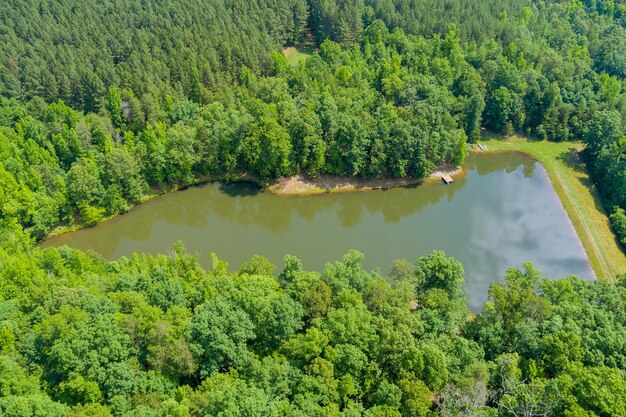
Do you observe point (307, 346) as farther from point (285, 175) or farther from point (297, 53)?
point (297, 53)

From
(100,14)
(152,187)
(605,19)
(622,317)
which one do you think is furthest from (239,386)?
(605,19)

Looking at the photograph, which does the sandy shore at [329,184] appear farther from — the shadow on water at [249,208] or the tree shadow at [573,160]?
the tree shadow at [573,160]

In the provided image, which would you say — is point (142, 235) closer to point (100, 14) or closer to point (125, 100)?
point (125, 100)

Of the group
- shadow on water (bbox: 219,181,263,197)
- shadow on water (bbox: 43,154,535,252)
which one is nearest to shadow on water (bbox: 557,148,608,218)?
shadow on water (bbox: 43,154,535,252)

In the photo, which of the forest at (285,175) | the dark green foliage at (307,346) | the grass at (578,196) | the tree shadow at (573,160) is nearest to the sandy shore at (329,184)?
the forest at (285,175)

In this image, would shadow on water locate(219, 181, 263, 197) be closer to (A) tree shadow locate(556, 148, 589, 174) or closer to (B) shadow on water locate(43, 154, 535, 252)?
(B) shadow on water locate(43, 154, 535, 252)

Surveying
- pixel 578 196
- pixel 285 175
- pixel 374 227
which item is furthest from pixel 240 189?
pixel 578 196
